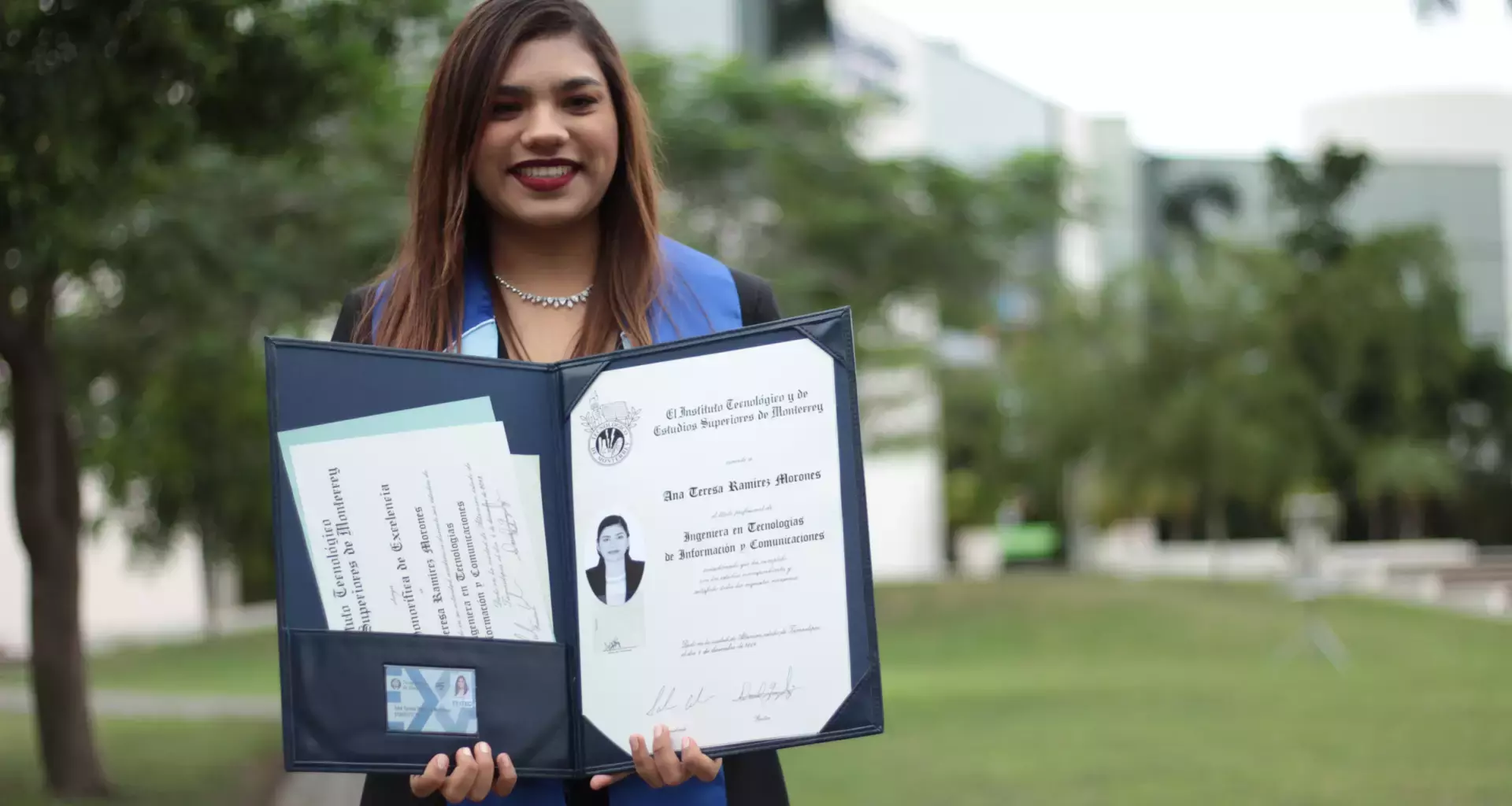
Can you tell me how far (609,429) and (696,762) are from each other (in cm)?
37

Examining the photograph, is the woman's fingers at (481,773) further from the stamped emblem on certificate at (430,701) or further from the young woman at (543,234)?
the young woman at (543,234)

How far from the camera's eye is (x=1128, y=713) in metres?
14.0

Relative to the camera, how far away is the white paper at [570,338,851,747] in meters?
1.94

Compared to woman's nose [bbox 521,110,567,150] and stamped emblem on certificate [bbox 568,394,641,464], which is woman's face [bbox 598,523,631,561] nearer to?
stamped emblem on certificate [bbox 568,394,641,464]

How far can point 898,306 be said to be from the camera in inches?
946

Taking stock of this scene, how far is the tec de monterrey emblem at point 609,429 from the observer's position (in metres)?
1.97

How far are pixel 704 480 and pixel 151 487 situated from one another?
25162mm

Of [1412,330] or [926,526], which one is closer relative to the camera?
[1412,330]

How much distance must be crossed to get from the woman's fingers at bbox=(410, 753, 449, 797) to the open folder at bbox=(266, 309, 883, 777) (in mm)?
39

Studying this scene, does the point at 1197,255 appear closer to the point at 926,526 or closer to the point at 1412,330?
the point at 1412,330

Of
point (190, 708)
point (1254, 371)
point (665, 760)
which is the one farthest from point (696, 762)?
point (1254, 371)

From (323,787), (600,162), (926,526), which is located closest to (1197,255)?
(926,526)

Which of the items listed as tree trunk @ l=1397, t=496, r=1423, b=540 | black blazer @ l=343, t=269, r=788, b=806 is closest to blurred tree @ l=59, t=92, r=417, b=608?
black blazer @ l=343, t=269, r=788, b=806
